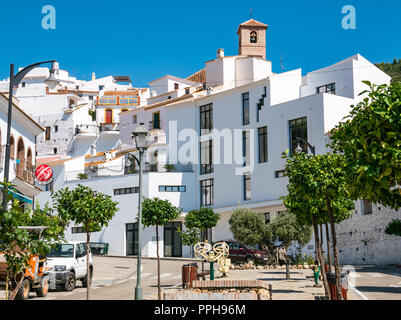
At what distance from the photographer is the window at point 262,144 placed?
→ 46.6 metres

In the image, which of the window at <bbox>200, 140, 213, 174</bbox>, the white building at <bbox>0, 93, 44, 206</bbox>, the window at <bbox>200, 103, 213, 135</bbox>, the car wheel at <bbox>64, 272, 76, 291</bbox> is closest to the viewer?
the car wheel at <bbox>64, 272, 76, 291</bbox>

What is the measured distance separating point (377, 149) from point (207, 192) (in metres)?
41.6

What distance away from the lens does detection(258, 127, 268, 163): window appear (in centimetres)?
4659

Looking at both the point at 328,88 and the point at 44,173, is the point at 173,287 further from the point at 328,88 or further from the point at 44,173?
the point at 328,88

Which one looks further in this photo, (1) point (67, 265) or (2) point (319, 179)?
(1) point (67, 265)

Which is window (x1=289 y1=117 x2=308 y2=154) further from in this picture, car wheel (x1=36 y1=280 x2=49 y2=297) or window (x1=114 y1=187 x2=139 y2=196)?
car wheel (x1=36 y1=280 x2=49 y2=297)

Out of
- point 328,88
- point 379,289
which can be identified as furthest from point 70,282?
point 328,88

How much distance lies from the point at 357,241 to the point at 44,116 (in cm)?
5796

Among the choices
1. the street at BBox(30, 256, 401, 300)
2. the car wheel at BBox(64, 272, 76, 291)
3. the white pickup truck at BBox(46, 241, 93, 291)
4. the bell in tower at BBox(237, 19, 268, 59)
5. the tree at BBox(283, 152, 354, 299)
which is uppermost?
the bell in tower at BBox(237, 19, 268, 59)

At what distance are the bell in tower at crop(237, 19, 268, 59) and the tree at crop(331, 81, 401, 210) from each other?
58936mm

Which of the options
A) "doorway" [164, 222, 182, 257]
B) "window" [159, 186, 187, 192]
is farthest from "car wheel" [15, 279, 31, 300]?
"window" [159, 186, 187, 192]

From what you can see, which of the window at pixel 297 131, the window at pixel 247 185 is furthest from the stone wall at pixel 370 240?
the window at pixel 247 185

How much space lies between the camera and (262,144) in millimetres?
46875

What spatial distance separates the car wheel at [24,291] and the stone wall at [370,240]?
2407 cm
